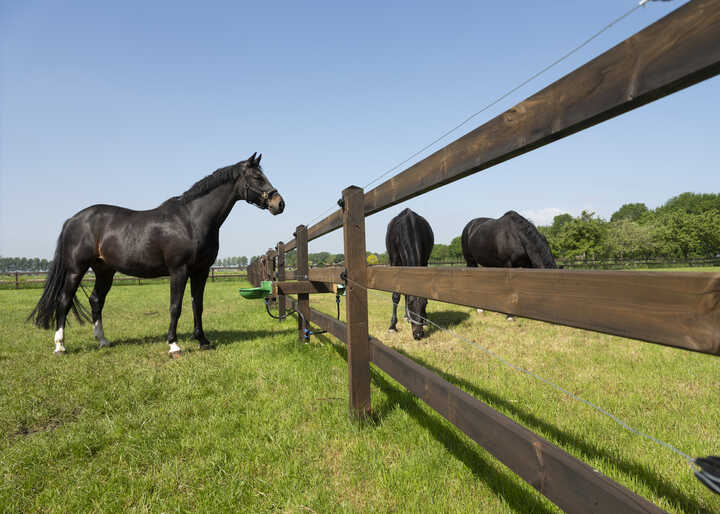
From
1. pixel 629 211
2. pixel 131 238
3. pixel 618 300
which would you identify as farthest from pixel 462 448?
pixel 629 211

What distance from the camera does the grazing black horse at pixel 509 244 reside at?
6.88 metres

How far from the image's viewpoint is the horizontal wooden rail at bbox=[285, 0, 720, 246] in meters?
0.75

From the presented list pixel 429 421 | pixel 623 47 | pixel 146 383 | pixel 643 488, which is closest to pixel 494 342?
pixel 429 421

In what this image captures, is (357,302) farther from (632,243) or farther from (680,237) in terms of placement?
(680,237)

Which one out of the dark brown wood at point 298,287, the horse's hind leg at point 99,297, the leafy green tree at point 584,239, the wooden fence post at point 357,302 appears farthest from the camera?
the leafy green tree at point 584,239

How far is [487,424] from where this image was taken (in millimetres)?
1425

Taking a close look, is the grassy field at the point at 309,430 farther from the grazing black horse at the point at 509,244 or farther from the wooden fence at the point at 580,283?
the grazing black horse at the point at 509,244

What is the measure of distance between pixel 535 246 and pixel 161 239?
21.9 ft

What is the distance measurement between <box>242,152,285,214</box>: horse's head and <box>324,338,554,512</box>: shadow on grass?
3330mm

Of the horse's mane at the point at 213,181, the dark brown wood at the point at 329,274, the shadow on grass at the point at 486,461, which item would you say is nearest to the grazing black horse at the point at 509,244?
the shadow on grass at the point at 486,461

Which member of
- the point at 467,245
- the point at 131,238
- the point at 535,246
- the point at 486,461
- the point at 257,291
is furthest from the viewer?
the point at 467,245

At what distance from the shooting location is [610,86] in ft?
3.01

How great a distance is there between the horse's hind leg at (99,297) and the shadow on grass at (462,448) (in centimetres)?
494

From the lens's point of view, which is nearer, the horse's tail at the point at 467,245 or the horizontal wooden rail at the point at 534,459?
the horizontal wooden rail at the point at 534,459
